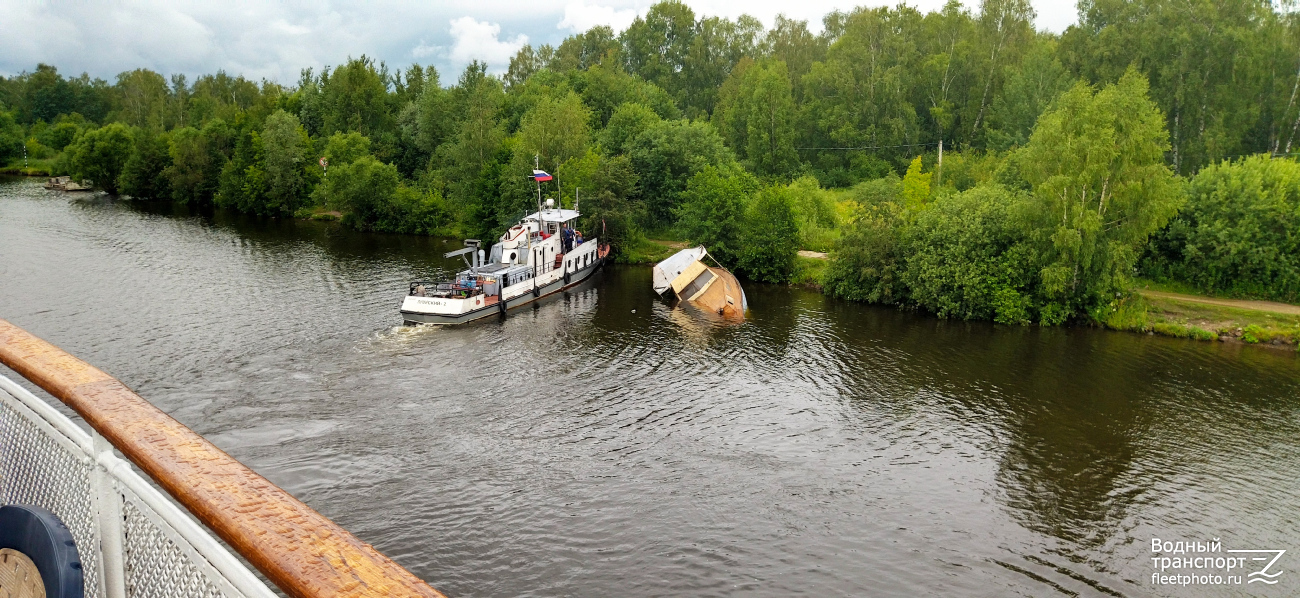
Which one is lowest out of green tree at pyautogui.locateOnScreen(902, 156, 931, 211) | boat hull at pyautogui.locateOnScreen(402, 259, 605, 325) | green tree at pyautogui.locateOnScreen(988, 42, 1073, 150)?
boat hull at pyautogui.locateOnScreen(402, 259, 605, 325)

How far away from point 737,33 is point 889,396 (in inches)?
3248

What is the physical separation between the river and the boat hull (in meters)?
0.79

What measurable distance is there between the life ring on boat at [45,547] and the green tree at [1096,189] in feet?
128

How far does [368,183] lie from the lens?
64.9 m

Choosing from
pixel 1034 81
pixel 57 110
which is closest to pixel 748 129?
pixel 1034 81

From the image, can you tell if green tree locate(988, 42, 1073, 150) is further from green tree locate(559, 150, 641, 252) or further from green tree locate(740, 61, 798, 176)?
green tree locate(559, 150, 641, 252)

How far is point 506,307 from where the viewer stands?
3922 cm

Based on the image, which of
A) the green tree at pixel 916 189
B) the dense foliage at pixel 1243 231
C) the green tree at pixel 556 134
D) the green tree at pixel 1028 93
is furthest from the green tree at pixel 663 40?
the dense foliage at pixel 1243 231

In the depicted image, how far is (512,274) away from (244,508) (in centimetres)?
3717

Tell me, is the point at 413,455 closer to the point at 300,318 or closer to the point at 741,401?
the point at 741,401

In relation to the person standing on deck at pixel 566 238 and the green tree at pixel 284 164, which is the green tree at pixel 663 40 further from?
the person standing on deck at pixel 566 238

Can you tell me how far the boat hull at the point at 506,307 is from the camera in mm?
35312

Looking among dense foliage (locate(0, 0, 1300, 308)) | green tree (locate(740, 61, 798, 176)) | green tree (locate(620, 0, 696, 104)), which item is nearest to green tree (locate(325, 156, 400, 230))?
dense foliage (locate(0, 0, 1300, 308))

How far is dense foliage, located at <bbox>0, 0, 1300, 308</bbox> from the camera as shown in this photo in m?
37.9
